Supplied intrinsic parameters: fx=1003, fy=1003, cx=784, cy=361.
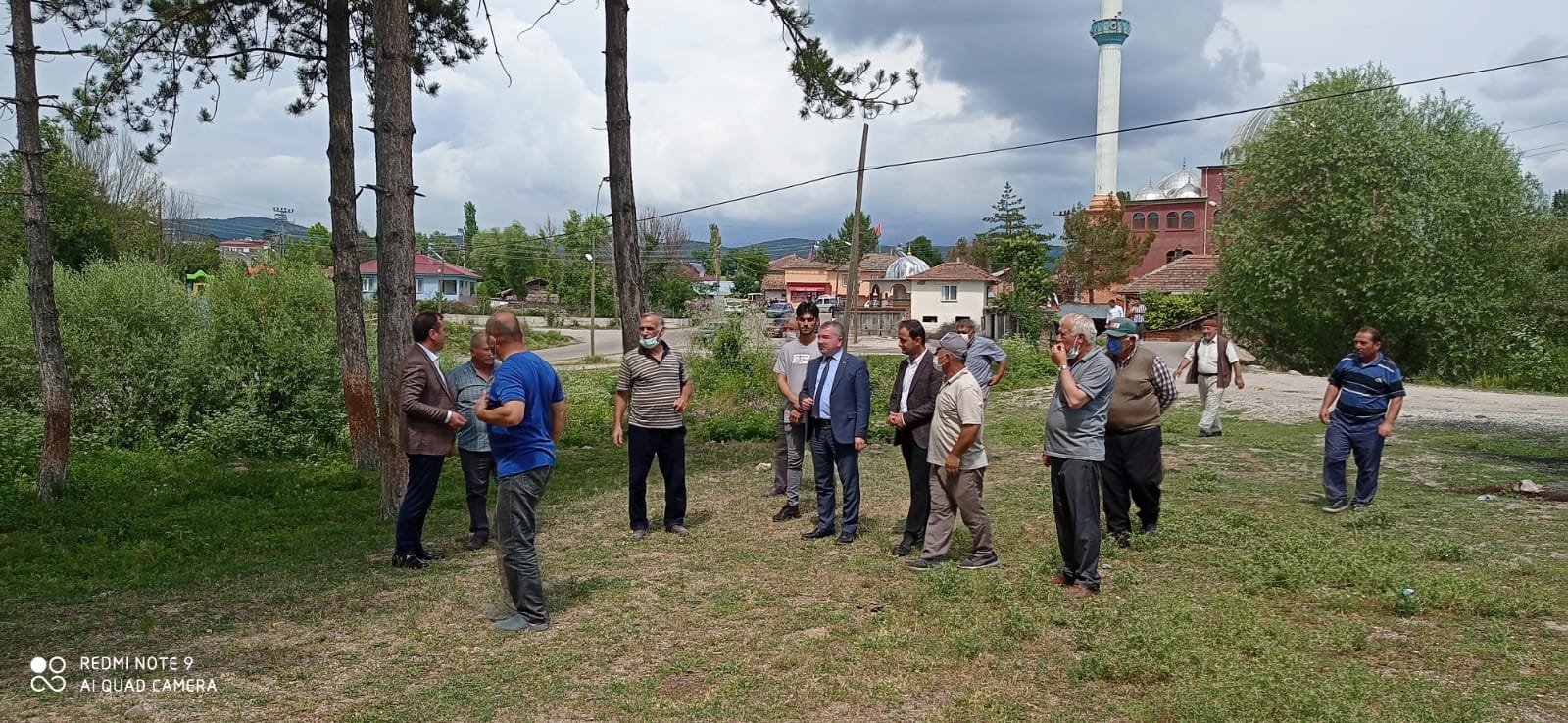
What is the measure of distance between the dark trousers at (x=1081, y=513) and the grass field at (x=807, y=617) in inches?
11.9

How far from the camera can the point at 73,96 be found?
11.1m

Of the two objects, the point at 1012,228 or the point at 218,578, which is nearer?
the point at 218,578

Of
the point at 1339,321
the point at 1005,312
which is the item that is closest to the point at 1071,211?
the point at 1005,312

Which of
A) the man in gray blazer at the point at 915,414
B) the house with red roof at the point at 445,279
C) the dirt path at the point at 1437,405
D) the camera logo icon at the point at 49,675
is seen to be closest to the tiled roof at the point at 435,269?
the house with red roof at the point at 445,279

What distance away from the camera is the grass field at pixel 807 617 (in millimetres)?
4543

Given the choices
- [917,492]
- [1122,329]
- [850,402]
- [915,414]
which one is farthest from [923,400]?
[1122,329]

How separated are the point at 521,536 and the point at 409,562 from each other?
6.80 ft

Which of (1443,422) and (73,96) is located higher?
(73,96)

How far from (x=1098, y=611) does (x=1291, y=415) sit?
42.7 feet

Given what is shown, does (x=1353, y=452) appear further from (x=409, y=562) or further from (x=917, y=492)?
(x=409, y=562)

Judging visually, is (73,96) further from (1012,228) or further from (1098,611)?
(1012,228)

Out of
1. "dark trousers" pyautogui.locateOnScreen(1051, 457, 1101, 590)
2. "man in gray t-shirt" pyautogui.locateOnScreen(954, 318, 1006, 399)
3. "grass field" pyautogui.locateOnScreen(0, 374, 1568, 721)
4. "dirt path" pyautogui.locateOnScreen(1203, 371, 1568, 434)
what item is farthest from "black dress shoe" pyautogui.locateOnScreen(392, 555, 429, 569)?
"dirt path" pyautogui.locateOnScreen(1203, 371, 1568, 434)

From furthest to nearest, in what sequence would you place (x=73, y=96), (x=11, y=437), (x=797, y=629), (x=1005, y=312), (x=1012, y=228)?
(x=1012, y=228) → (x=1005, y=312) → (x=11, y=437) → (x=73, y=96) → (x=797, y=629)

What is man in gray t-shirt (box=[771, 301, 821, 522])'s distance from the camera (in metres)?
8.32
